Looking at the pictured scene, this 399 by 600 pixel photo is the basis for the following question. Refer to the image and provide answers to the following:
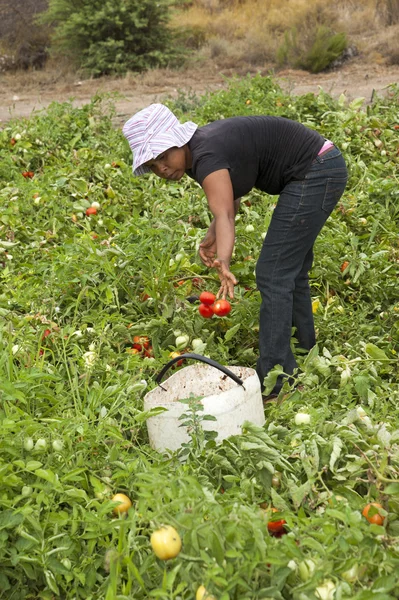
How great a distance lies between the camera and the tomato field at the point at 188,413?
1.62m

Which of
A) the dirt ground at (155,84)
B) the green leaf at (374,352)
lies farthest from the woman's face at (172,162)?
the dirt ground at (155,84)

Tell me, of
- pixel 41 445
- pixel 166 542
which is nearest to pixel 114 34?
pixel 41 445

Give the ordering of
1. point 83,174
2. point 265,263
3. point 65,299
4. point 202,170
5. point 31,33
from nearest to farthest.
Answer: point 202,170 → point 265,263 → point 65,299 → point 83,174 → point 31,33

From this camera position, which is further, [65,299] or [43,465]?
[65,299]

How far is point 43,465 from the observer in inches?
82.4

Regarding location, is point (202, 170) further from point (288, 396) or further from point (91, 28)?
point (91, 28)

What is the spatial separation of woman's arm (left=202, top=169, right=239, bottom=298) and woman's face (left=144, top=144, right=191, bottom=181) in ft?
0.48

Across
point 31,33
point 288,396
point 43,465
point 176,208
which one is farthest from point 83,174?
point 31,33

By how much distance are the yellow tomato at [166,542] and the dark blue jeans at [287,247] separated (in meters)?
1.30

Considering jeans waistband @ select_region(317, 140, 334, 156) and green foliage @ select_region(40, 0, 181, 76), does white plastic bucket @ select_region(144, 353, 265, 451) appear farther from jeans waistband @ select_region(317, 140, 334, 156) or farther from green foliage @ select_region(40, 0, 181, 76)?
green foliage @ select_region(40, 0, 181, 76)

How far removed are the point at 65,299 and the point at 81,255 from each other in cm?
25

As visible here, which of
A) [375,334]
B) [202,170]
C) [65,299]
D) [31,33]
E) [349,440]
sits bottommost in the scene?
[31,33]

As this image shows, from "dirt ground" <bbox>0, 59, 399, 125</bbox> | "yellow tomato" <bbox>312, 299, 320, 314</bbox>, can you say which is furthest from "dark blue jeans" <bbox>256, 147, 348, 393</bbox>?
"dirt ground" <bbox>0, 59, 399, 125</bbox>

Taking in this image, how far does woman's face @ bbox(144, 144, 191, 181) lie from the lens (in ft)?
8.83
